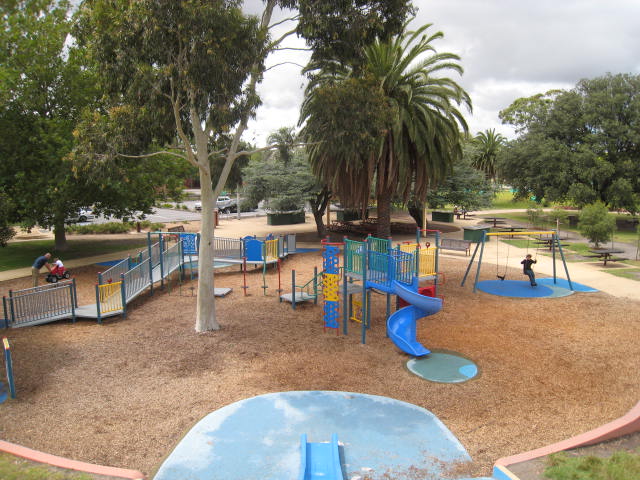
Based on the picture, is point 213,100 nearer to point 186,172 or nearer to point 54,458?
point 54,458

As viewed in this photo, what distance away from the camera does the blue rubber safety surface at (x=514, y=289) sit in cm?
1673

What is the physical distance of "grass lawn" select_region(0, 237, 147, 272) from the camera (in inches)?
939

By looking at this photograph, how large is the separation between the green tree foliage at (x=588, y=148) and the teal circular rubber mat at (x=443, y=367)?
29.5m

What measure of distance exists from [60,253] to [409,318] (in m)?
21.7

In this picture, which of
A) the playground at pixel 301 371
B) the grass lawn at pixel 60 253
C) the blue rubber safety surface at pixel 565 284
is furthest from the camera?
the grass lawn at pixel 60 253

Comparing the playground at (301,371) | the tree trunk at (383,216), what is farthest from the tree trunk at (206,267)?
the tree trunk at (383,216)

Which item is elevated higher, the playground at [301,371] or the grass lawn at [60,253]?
the grass lawn at [60,253]

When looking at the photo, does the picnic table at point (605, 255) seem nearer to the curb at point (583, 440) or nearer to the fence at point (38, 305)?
the curb at point (583, 440)

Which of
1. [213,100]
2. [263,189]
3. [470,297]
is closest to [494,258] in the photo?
[470,297]

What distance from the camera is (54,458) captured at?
6.70 metres

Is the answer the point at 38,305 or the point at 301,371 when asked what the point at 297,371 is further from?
the point at 38,305

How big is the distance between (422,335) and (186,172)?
16833 mm

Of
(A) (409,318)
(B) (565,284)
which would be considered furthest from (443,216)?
(A) (409,318)

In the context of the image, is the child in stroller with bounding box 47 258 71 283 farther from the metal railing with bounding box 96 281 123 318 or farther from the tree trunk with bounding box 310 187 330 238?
the tree trunk with bounding box 310 187 330 238
